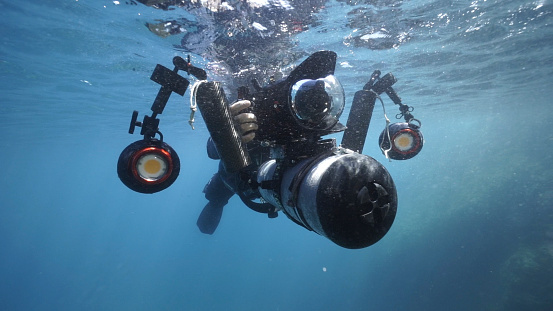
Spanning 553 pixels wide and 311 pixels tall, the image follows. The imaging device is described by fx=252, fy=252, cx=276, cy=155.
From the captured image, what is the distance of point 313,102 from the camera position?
2.10 meters

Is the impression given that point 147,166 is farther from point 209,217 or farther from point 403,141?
point 209,217

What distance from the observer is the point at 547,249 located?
1662cm

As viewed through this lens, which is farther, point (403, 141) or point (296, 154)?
point (403, 141)

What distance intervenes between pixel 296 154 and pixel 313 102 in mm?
457

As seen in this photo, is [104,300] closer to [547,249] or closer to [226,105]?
[226,105]

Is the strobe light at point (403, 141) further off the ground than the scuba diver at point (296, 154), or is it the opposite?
the scuba diver at point (296, 154)

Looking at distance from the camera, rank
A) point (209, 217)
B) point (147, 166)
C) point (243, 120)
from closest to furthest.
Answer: point (243, 120), point (147, 166), point (209, 217)

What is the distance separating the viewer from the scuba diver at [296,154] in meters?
1.37

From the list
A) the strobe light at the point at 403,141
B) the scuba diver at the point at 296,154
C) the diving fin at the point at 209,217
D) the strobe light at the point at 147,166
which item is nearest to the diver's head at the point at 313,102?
the scuba diver at the point at 296,154

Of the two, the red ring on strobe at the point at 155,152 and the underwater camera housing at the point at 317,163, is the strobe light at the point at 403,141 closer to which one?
the underwater camera housing at the point at 317,163

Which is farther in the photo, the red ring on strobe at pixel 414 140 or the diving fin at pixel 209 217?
the diving fin at pixel 209 217

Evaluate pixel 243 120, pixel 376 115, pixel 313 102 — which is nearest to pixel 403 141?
pixel 313 102

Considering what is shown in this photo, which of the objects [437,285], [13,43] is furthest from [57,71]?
[437,285]

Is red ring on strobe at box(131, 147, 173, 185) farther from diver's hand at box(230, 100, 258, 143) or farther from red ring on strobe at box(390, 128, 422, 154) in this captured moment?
red ring on strobe at box(390, 128, 422, 154)
